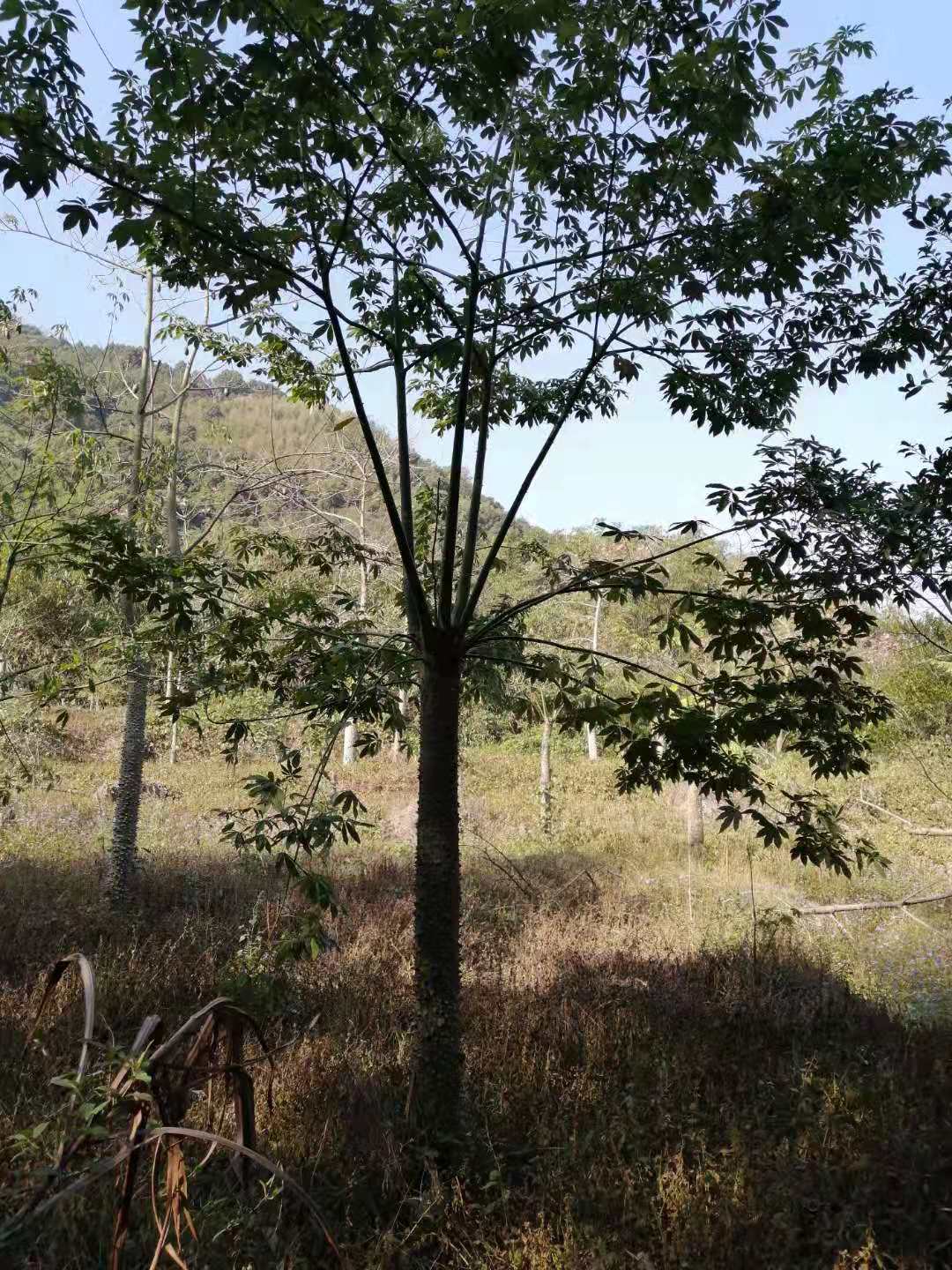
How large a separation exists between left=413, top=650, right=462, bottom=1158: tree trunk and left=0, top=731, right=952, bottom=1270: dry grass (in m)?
0.30

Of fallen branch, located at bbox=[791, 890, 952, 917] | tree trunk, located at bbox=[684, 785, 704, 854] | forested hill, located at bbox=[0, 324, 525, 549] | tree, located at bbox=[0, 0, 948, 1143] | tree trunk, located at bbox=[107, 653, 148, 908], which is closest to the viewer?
tree, located at bbox=[0, 0, 948, 1143]

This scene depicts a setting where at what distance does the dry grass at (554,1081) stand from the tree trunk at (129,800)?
1.51 feet

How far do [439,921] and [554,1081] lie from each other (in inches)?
80.4

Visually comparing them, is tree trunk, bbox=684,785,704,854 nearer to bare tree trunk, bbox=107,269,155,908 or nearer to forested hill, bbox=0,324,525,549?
forested hill, bbox=0,324,525,549

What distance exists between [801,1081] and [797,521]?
3839 mm

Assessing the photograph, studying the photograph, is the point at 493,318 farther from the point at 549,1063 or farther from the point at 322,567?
the point at 549,1063

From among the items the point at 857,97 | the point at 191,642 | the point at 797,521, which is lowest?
the point at 191,642

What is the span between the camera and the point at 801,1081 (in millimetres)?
4973

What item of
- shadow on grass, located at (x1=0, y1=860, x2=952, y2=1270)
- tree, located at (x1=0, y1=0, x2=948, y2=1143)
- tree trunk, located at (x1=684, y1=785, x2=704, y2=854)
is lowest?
shadow on grass, located at (x1=0, y1=860, x2=952, y2=1270)

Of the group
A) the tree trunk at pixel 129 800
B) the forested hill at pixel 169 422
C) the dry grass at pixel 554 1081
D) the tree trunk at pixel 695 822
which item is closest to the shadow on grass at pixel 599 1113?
the dry grass at pixel 554 1081

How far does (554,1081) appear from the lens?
16.0 ft

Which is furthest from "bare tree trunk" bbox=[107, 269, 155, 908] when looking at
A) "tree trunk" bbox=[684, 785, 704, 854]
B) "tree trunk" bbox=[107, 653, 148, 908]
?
"tree trunk" bbox=[684, 785, 704, 854]

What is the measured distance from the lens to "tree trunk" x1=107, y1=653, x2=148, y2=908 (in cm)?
911

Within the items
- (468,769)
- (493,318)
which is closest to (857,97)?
(493,318)
